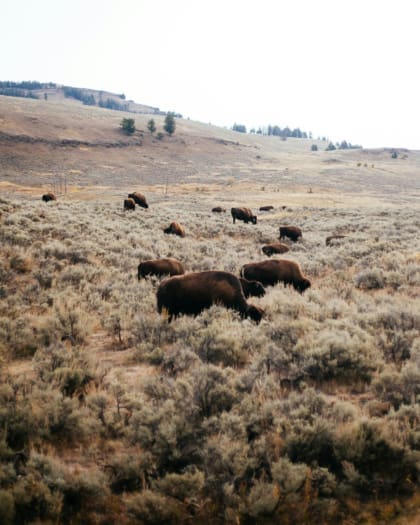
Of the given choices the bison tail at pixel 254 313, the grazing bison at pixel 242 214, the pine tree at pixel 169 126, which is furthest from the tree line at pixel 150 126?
the bison tail at pixel 254 313

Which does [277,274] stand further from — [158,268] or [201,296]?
[201,296]

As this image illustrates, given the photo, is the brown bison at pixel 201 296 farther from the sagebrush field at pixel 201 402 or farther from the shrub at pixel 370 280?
the shrub at pixel 370 280

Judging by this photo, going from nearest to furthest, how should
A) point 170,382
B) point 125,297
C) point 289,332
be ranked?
point 170,382 → point 289,332 → point 125,297

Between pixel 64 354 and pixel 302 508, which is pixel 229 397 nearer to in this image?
pixel 302 508

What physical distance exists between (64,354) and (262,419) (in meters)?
3.24

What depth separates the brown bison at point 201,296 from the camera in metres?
8.30

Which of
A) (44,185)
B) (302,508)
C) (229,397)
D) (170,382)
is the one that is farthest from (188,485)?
(44,185)

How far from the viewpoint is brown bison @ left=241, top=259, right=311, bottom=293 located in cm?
1149

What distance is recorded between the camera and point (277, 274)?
1171cm

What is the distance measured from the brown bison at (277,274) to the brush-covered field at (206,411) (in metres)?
1.67

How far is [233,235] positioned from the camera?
24.7 meters

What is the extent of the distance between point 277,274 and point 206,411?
756 centimetres

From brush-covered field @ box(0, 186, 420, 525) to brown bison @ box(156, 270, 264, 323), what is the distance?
459 mm

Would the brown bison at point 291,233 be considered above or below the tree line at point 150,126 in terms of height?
below
